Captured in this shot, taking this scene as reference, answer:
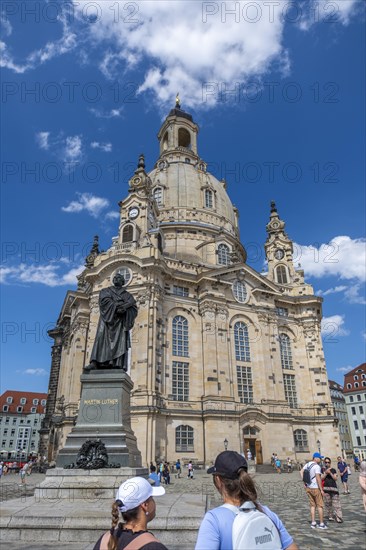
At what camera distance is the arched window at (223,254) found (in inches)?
1970

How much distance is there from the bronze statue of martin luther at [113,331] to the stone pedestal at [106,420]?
0.38 meters

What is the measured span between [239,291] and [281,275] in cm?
1082

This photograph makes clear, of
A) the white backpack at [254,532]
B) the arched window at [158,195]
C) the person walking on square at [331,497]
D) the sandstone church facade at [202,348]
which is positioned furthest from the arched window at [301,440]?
the white backpack at [254,532]

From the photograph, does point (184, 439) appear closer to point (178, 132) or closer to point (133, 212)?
point (133, 212)

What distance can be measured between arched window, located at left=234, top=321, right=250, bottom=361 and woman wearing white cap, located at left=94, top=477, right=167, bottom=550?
38414mm

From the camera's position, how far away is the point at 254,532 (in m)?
2.67

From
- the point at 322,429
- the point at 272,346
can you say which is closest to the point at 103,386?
the point at 272,346

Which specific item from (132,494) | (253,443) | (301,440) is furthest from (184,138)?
(132,494)

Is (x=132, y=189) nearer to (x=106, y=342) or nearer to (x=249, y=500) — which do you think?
(x=106, y=342)

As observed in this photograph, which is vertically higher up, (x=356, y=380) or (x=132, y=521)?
(x=356, y=380)

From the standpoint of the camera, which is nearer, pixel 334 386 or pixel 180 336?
pixel 180 336

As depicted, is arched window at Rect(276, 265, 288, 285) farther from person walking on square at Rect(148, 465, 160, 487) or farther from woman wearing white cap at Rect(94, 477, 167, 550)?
woman wearing white cap at Rect(94, 477, 167, 550)

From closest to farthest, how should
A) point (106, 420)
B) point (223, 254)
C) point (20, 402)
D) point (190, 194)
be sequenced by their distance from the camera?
point (106, 420), point (223, 254), point (190, 194), point (20, 402)

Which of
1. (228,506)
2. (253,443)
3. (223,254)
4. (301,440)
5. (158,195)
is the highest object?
(158,195)
